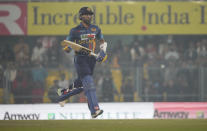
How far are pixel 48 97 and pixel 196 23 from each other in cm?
661

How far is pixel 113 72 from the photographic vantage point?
15.6 metres

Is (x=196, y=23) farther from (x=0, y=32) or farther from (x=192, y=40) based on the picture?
(x=0, y=32)

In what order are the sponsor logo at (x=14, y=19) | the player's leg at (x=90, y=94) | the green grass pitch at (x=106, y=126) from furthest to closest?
the sponsor logo at (x=14, y=19), the player's leg at (x=90, y=94), the green grass pitch at (x=106, y=126)

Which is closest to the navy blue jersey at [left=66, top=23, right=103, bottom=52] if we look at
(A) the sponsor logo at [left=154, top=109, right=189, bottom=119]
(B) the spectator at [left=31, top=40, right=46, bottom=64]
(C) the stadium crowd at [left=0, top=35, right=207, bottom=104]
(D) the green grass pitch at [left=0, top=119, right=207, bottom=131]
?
(D) the green grass pitch at [left=0, top=119, right=207, bottom=131]

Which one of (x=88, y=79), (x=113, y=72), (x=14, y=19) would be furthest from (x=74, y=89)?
Answer: (x=14, y=19)

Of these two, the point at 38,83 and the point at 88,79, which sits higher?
the point at 88,79

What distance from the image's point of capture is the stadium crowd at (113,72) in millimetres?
15234

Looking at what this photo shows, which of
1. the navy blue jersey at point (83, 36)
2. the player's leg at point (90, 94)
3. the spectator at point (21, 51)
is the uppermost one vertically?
the navy blue jersey at point (83, 36)

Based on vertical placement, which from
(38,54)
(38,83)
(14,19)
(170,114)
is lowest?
(170,114)

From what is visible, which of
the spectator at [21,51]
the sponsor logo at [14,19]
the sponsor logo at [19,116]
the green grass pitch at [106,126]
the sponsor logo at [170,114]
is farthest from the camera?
the sponsor logo at [14,19]

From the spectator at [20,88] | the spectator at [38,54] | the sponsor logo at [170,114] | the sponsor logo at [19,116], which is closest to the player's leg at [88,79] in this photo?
the sponsor logo at [19,116]

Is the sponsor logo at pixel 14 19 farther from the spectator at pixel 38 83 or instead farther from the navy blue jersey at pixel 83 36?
the navy blue jersey at pixel 83 36

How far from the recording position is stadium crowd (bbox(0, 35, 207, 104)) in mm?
15234

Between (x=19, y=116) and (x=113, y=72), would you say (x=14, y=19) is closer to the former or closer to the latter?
(x=113, y=72)
